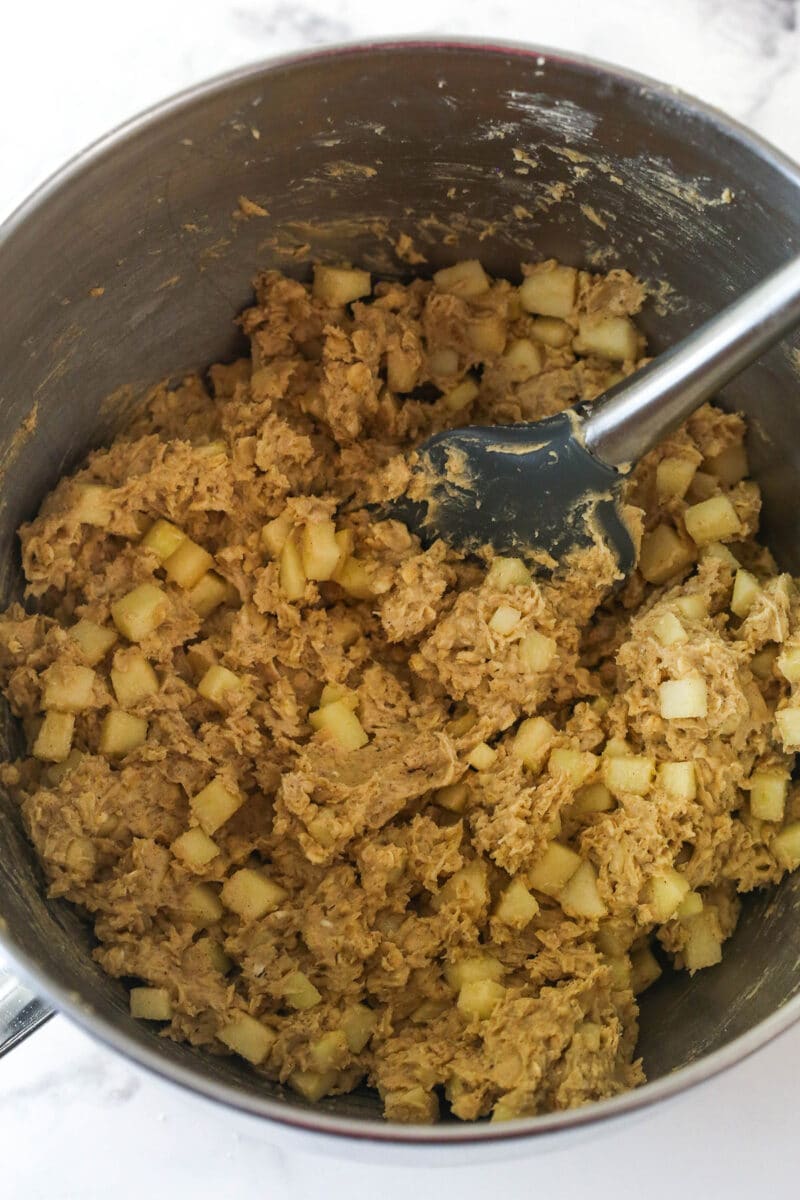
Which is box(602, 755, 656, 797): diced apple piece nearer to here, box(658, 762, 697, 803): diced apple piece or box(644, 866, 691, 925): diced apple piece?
box(658, 762, 697, 803): diced apple piece

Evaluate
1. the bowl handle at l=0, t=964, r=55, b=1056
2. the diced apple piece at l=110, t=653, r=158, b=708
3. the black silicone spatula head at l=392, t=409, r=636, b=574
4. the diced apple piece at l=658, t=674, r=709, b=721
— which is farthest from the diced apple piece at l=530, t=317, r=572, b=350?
the bowl handle at l=0, t=964, r=55, b=1056

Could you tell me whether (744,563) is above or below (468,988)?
above

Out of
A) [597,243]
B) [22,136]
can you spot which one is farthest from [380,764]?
[22,136]

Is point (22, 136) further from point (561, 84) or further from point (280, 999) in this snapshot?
point (280, 999)

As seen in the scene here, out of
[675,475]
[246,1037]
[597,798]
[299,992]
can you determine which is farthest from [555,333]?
[246,1037]

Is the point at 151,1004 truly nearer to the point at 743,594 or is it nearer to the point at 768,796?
the point at 768,796

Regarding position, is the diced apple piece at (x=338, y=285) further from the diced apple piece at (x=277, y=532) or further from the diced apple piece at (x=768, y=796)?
the diced apple piece at (x=768, y=796)

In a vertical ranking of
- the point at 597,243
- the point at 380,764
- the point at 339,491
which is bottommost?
the point at 380,764
